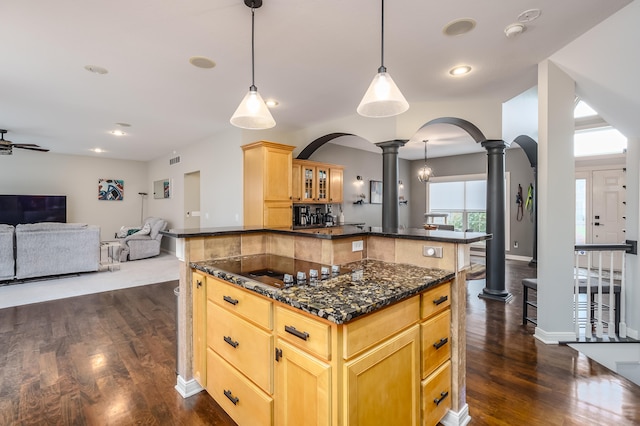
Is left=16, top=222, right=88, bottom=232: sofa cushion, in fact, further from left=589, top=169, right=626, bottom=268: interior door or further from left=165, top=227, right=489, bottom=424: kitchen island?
left=589, top=169, right=626, bottom=268: interior door

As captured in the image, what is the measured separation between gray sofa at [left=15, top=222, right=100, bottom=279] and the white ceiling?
1.93 m

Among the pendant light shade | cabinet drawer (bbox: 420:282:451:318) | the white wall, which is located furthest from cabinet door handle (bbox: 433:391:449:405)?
the white wall

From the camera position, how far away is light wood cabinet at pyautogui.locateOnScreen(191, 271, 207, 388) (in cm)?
204

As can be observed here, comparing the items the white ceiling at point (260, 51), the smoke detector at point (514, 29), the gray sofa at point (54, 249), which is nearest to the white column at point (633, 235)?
the white ceiling at point (260, 51)

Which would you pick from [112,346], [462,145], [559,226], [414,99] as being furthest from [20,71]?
[462,145]

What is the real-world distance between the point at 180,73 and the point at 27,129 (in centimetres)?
451

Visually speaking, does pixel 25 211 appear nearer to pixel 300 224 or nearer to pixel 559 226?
pixel 300 224

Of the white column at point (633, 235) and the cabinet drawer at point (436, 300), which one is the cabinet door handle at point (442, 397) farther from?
the white column at point (633, 235)

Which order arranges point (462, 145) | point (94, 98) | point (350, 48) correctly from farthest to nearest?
point (462, 145)
point (94, 98)
point (350, 48)

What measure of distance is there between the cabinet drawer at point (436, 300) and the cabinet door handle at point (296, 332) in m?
0.68

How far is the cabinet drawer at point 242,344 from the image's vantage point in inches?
59.2

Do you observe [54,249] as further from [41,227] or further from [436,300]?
[436,300]

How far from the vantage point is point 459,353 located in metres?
1.82

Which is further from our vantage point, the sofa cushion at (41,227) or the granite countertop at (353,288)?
the sofa cushion at (41,227)
